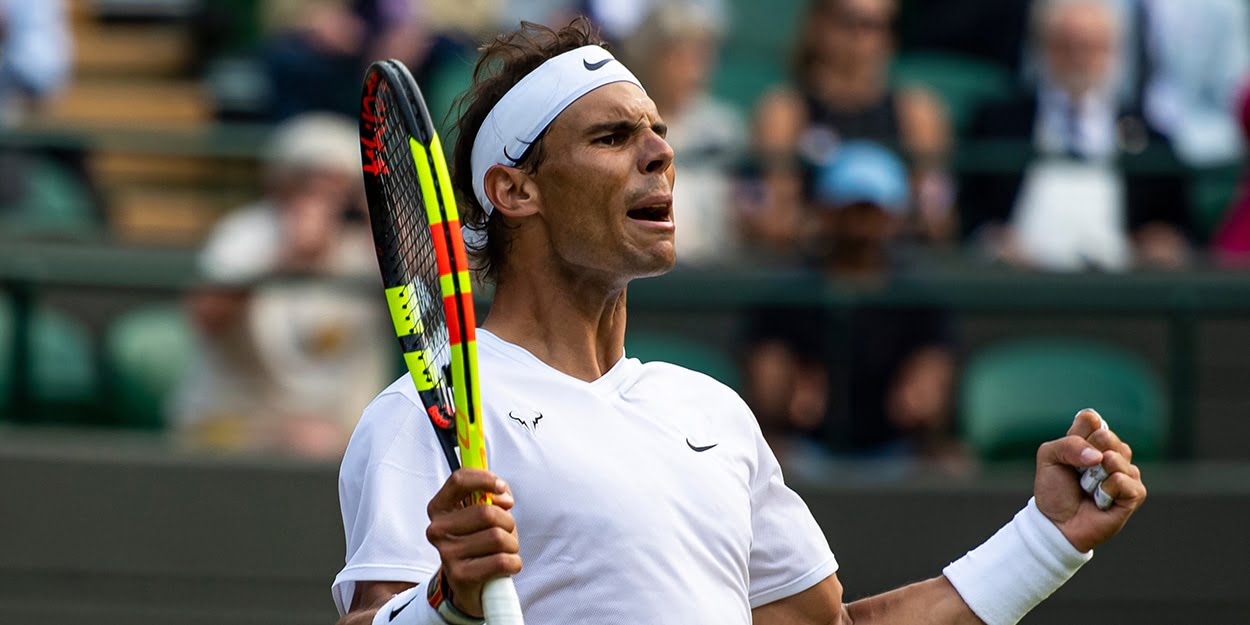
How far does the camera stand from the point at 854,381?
6.19 meters

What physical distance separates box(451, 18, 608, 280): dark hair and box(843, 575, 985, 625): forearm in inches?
33.7

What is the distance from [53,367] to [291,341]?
2.84ft

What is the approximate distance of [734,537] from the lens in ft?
9.76

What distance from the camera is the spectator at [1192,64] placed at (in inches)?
303

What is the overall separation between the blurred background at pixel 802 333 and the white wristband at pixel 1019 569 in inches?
114

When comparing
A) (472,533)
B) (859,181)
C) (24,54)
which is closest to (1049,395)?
(859,181)

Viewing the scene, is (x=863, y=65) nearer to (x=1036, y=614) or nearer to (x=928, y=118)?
(x=928, y=118)

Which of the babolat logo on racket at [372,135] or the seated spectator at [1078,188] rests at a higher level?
the babolat logo on racket at [372,135]

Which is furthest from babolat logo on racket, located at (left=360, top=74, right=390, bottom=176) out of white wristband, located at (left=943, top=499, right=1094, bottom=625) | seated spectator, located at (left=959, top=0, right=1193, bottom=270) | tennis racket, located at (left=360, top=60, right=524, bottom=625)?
seated spectator, located at (left=959, top=0, right=1193, bottom=270)

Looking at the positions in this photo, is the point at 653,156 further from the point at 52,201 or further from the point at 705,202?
the point at 52,201

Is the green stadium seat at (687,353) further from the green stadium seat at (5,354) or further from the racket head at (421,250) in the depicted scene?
the racket head at (421,250)

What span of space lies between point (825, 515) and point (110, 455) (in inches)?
94.4

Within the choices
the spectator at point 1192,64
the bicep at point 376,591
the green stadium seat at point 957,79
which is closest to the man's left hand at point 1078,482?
the bicep at point 376,591

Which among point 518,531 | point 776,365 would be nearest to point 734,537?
point 518,531
